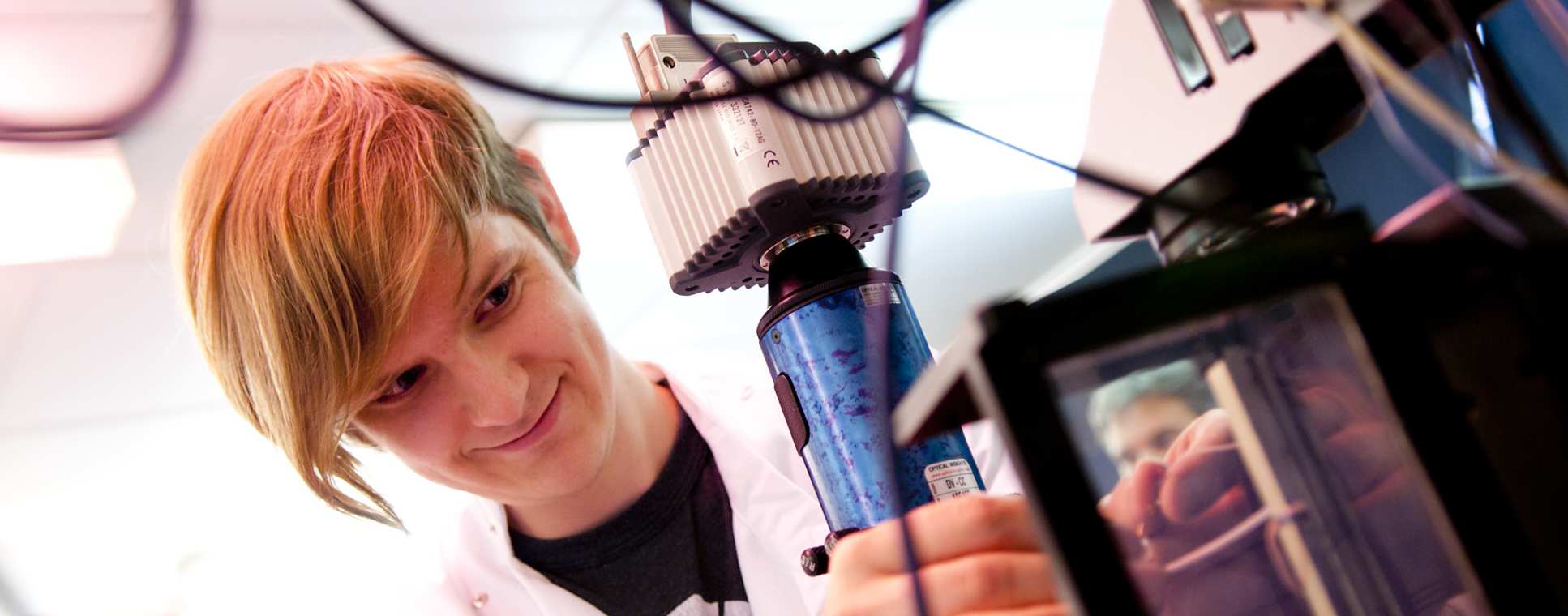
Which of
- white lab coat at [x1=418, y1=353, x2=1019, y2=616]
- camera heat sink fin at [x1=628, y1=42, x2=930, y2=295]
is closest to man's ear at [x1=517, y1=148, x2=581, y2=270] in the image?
white lab coat at [x1=418, y1=353, x2=1019, y2=616]

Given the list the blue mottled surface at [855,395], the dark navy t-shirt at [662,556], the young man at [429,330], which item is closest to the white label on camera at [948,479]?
the blue mottled surface at [855,395]

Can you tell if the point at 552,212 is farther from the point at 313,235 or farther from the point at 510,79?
the point at 510,79

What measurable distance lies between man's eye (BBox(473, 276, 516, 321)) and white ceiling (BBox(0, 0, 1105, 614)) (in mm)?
376

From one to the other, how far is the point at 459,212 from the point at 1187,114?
0.62 m

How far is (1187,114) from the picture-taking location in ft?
1.21

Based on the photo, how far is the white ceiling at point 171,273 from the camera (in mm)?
1902

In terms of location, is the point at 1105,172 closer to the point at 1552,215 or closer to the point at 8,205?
the point at 1552,215

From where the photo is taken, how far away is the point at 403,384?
89 centimetres

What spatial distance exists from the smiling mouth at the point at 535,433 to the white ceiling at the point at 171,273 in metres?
0.45

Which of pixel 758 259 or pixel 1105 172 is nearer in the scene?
pixel 1105 172

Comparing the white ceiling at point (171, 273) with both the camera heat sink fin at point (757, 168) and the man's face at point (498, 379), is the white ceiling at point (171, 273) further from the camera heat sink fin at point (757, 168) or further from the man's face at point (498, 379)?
the camera heat sink fin at point (757, 168)

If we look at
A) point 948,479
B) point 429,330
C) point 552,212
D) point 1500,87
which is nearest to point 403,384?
point 429,330

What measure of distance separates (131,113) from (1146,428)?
38cm

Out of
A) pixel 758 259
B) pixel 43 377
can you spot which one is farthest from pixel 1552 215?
pixel 43 377
